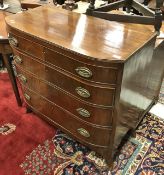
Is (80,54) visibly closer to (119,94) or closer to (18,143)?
(119,94)

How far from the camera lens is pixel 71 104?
1362 millimetres

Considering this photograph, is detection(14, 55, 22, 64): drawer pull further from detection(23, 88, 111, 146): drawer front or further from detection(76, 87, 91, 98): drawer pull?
detection(76, 87, 91, 98): drawer pull

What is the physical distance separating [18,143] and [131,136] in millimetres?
963

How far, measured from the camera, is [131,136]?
1.81 metres

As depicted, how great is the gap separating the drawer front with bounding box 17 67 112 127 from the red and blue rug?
17.4 inches

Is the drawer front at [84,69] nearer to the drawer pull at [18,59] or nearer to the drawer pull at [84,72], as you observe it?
the drawer pull at [84,72]

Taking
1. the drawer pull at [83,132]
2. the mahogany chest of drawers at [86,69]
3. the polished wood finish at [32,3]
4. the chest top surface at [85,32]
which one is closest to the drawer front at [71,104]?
the mahogany chest of drawers at [86,69]

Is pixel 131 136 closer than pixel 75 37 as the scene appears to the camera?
No

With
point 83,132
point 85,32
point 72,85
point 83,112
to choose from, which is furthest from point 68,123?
point 85,32

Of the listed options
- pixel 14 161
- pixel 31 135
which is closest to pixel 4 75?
pixel 31 135

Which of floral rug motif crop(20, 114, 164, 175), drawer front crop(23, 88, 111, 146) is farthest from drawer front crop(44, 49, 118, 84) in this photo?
floral rug motif crop(20, 114, 164, 175)

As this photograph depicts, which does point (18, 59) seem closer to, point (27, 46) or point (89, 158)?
point (27, 46)

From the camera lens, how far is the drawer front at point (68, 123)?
1.37m

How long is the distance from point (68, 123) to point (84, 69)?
0.55 m
